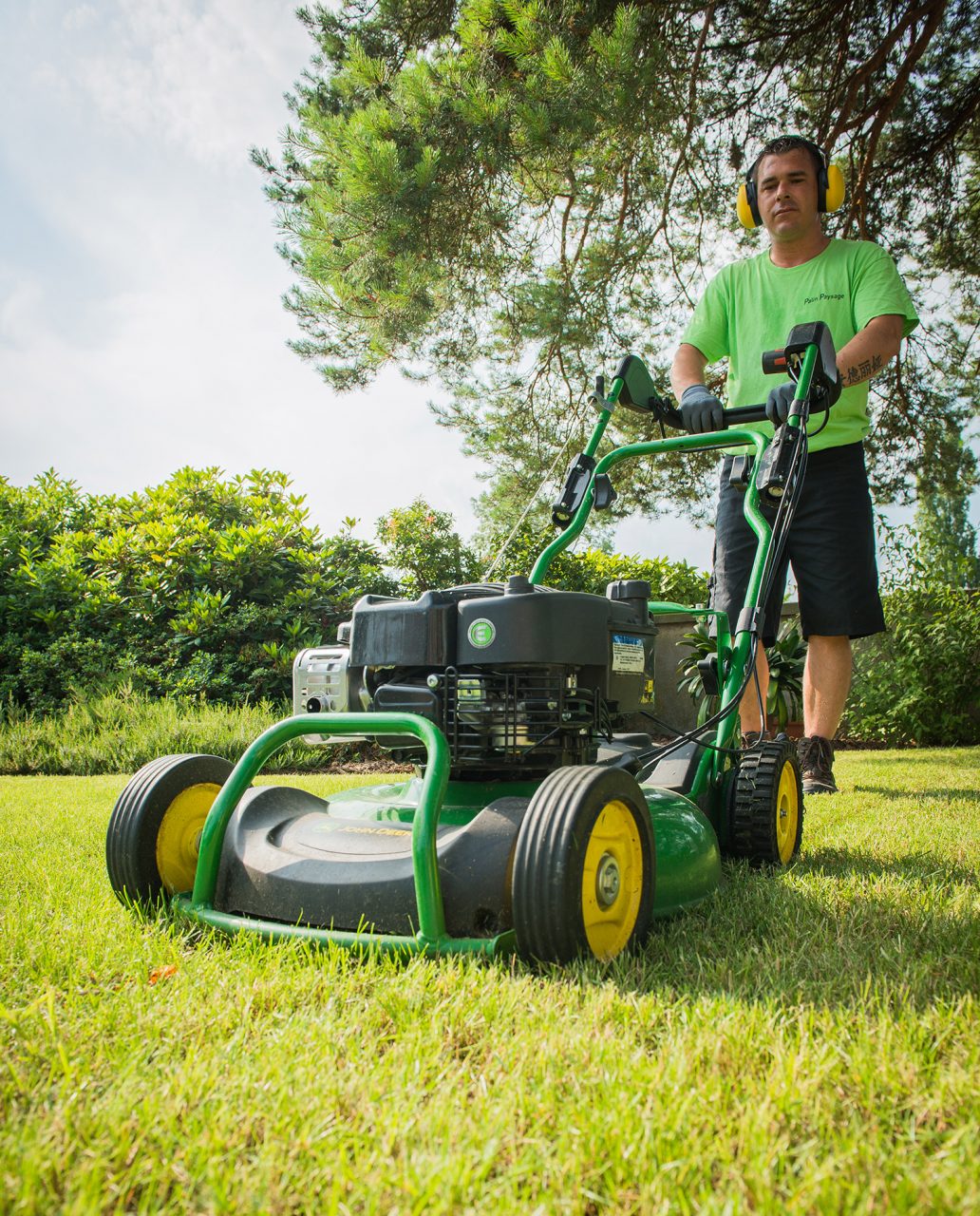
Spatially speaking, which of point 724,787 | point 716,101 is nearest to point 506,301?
point 716,101

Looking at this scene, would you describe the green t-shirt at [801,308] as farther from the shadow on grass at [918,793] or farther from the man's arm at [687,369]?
the shadow on grass at [918,793]

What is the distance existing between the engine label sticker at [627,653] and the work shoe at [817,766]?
1.85 m

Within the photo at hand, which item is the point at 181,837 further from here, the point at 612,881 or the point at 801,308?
the point at 801,308

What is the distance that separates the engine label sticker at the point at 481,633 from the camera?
187cm

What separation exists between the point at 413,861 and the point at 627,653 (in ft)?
2.42

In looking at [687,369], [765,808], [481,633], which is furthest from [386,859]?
[687,369]

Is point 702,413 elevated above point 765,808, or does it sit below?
above

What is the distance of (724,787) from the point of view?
261 centimetres

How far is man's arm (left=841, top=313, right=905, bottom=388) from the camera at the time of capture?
3.04 meters

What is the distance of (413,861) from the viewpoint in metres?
1.64

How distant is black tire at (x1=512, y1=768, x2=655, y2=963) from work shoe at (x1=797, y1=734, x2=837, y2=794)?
2.24 meters

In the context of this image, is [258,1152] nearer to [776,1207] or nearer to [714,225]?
[776,1207]

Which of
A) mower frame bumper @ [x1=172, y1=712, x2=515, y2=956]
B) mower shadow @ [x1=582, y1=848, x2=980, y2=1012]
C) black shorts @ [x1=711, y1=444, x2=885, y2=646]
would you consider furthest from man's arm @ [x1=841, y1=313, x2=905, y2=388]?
mower frame bumper @ [x1=172, y1=712, x2=515, y2=956]

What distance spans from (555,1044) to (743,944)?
62 centimetres
